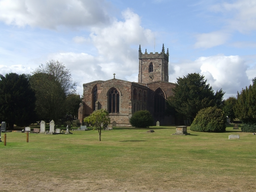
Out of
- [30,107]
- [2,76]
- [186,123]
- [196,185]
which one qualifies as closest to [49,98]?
[30,107]

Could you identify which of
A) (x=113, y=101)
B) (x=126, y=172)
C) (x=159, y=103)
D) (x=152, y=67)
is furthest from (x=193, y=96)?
(x=126, y=172)

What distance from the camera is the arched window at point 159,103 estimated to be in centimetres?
6097

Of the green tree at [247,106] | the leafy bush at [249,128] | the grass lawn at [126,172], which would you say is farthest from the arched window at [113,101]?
the grass lawn at [126,172]

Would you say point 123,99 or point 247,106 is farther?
point 123,99

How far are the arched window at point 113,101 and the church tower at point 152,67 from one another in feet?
85.0

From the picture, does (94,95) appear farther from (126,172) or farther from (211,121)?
(126,172)

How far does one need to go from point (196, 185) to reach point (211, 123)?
2812 cm

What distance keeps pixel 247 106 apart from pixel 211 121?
4453 millimetres

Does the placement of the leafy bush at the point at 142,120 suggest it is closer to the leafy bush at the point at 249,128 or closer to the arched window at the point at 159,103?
the leafy bush at the point at 249,128

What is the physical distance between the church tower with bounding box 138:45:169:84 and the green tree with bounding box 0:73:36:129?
4124cm

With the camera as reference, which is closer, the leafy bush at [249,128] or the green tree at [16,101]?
the leafy bush at [249,128]

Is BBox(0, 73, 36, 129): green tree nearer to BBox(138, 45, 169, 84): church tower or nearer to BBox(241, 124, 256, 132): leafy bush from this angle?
BBox(241, 124, 256, 132): leafy bush

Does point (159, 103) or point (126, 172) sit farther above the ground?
point (159, 103)

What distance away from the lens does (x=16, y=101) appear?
4122 centimetres
